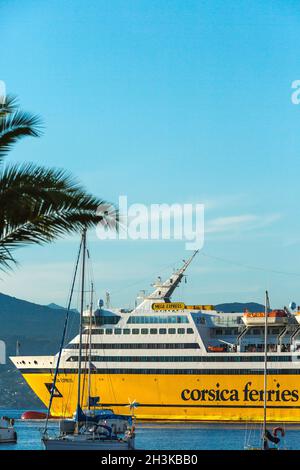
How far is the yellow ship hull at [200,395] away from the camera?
5156 cm

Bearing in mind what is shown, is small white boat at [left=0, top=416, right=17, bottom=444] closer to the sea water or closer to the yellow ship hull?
the sea water

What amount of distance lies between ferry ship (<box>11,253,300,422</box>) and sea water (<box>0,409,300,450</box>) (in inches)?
39.3

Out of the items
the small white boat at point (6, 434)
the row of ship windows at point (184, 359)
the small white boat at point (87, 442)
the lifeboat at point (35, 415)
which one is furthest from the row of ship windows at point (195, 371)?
the small white boat at point (87, 442)

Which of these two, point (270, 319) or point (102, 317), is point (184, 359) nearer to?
point (270, 319)

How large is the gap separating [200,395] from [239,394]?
1.85 m

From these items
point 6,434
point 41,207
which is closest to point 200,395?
point 6,434

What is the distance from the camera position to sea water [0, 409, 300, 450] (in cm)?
3859

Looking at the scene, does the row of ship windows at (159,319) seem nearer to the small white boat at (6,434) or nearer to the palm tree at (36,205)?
the small white boat at (6,434)

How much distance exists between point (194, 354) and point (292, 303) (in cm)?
563

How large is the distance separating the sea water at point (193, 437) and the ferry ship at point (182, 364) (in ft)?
3.28

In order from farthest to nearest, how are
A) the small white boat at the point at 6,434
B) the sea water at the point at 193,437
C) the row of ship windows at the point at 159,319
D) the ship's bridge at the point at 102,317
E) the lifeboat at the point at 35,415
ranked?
the lifeboat at the point at 35,415
the ship's bridge at the point at 102,317
the row of ship windows at the point at 159,319
the sea water at the point at 193,437
the small white boat at the point at 6,434

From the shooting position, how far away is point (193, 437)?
43.4 meters

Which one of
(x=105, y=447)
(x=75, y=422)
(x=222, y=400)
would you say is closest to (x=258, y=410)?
(x=222, y=400)

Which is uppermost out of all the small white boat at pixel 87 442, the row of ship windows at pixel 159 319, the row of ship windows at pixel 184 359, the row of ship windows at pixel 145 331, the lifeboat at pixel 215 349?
the row of ship windows at pixel 159 319
